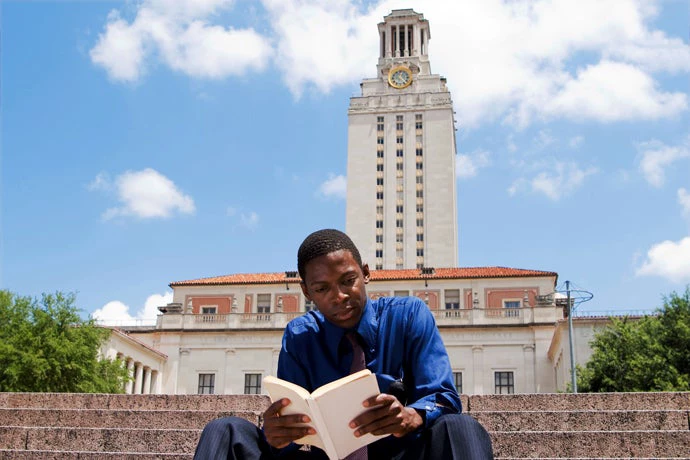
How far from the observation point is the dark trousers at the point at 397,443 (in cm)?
331

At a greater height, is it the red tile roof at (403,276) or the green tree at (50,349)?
the red tile roof at (403,276)

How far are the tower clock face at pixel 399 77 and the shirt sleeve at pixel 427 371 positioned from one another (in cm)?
9409

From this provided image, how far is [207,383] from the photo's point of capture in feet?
167

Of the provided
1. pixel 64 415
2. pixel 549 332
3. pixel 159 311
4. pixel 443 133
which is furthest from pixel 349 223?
pixel 64 415

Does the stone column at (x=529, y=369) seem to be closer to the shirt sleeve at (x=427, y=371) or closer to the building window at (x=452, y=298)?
the building window at (x=452, y=298)

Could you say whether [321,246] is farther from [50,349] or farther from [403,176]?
[403,176]

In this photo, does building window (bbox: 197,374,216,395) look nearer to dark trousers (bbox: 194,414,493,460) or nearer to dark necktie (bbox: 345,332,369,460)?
dark necktie (bbox: 345,332,369,460)

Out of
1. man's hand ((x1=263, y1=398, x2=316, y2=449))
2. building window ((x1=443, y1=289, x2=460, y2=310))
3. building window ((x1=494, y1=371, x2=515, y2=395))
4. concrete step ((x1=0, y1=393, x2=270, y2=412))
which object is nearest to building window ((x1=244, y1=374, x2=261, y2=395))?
building window ((x1=443, y1=289, x2=460, y2=310))

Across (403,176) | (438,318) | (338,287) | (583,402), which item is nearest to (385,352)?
(338,287)

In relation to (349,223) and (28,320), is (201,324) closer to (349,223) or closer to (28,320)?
(28,320)

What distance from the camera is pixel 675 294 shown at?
30125 millimetres

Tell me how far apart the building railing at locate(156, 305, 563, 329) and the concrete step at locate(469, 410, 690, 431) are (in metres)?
39.9

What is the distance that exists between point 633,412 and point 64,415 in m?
6.31

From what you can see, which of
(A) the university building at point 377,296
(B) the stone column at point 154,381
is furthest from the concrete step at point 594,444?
(B) the stone column at point 154,381
